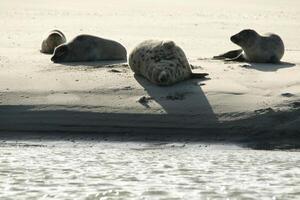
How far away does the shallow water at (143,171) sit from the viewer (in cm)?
488

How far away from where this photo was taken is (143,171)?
5.50m

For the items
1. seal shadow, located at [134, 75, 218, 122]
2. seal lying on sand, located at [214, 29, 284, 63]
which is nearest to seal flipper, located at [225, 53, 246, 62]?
seal lying on sand, located at [214, 29, 284, 63]

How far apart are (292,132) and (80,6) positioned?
11.2m

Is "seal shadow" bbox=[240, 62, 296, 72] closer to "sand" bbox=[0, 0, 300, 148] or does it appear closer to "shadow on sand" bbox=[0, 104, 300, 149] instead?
"sand" bbox=[0, 0, 300, 148]

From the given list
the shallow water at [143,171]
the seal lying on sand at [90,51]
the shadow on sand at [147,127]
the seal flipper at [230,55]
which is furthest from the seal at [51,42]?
the shallow water at [143,171]

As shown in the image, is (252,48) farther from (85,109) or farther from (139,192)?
(139,192)

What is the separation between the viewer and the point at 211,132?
22.5ft

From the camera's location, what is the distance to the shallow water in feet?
16.0

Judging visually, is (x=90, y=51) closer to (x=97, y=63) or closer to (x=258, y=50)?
(x=97, y=63)

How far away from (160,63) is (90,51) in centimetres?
134

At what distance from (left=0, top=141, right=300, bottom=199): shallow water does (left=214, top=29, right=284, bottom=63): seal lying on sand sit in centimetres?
275

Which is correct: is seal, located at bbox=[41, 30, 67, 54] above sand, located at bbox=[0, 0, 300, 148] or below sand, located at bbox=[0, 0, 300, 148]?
above

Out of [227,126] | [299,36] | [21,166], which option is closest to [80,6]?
[299,36]

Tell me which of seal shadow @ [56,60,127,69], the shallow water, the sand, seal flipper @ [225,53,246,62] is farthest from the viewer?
seal flipper @ [225,53,246,62]
